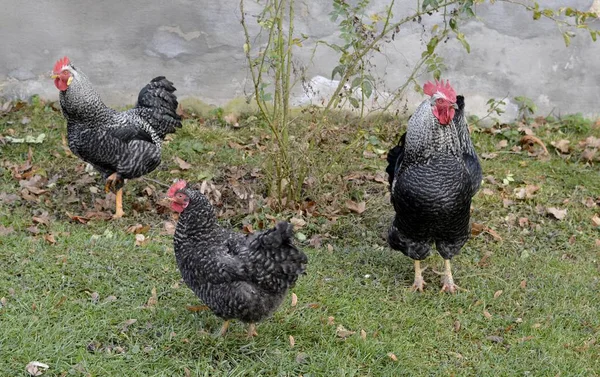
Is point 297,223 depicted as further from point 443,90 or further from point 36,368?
point 36,368

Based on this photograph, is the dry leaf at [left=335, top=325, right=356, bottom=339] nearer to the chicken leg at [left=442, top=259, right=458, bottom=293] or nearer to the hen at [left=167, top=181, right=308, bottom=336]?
the hen at [left=167, top=181, right=308, bottom=336]

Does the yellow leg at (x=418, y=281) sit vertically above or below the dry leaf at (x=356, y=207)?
above

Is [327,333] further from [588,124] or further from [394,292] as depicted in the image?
[588,124]

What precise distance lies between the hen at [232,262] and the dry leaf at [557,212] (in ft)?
11.5

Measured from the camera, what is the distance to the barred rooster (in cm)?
592

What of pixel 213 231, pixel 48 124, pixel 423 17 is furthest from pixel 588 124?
pixel 48 124

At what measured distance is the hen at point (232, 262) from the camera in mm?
3871

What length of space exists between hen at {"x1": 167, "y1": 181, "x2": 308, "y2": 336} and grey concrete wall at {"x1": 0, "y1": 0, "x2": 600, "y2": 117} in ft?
13.6

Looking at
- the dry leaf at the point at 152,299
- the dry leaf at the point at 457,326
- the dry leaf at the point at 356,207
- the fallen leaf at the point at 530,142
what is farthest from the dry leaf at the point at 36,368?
the fallen leaf at the point at 530,142

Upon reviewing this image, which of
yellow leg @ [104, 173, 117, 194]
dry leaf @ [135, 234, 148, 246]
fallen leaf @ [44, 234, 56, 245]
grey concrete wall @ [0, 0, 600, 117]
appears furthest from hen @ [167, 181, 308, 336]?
grey concrete wall @ [0, 0, 600, 117]

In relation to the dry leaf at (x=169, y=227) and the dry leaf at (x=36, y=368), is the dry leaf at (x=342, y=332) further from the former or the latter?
the dry leaf at (x=169, y=227)

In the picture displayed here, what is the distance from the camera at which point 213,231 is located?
13.6ft

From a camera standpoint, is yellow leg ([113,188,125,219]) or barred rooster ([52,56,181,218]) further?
yellow leg ([113,188,125,219])

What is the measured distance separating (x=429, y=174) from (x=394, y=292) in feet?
3.36
